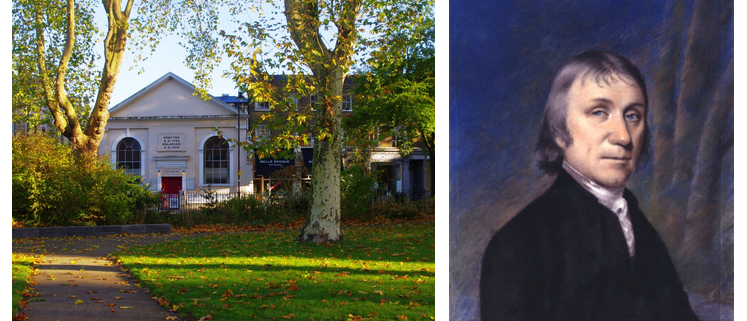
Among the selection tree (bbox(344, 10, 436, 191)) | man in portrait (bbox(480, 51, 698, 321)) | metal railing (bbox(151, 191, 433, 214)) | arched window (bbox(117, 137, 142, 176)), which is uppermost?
tree (bbox(344, 10, 436, 191))

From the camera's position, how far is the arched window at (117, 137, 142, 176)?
39.4 m

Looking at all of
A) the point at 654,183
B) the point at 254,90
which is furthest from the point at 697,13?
the point at 254,90

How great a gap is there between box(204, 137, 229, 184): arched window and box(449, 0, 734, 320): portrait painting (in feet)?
120

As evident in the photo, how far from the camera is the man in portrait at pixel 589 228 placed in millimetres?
4055

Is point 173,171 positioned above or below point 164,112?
below

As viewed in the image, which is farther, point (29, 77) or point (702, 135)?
point (29, 77)

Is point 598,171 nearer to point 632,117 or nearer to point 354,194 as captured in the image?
point 632,117

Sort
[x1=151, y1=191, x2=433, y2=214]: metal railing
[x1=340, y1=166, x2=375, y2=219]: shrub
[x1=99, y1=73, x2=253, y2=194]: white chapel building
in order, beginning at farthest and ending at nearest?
[x1=99, y1=73, x2=253, y2=194]: white chapel building → [x1=340, y1=166, x2=375, y2=219]: shrub → [x1=151, y1=191, x2=433, y2=214]: metal railing

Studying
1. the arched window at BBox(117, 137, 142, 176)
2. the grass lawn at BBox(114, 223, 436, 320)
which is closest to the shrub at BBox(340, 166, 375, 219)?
the grass lawn at BBox(114, 223, 436, 320)

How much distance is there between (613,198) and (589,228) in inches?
10.5

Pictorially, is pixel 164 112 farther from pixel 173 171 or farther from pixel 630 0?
pixel 630 0

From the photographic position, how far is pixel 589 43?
4094mm

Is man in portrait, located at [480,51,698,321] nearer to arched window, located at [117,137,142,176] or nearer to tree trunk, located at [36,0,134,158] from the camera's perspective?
tree trunk, located at [36,0,134,158]
